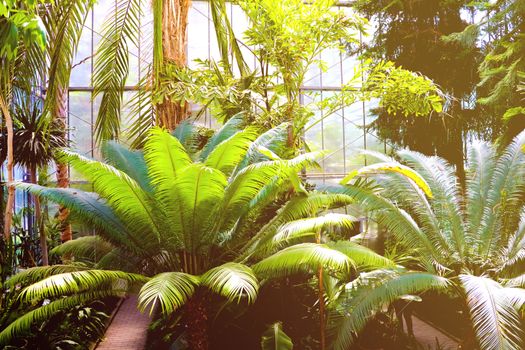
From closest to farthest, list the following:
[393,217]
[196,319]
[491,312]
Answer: [491,312] → [196,319] → [393,217]

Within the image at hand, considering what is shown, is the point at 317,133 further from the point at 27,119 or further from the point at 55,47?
the point at 55,47

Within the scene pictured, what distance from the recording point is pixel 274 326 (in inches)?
217

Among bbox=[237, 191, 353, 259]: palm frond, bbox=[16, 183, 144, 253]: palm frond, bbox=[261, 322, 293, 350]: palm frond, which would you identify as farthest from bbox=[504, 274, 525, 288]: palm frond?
bbox=[16, 183, 144, 253]: palm frond

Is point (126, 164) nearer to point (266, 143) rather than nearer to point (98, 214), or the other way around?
point (98, 214)

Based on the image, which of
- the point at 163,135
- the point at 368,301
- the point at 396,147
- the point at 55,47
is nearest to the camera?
the point at 55,47

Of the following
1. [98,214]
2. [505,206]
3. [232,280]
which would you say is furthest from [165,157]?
[505,206]

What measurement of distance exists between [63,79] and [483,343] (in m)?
4.15

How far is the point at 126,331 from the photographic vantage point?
7.80 meters

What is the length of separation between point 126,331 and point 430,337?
14.2 feet

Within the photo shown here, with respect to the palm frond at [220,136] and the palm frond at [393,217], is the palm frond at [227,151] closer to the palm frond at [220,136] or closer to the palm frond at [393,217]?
the palm frond at [220,136]

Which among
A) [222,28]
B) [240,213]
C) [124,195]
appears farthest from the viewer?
[222,28]

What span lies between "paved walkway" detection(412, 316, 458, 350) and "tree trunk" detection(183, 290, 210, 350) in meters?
3.28

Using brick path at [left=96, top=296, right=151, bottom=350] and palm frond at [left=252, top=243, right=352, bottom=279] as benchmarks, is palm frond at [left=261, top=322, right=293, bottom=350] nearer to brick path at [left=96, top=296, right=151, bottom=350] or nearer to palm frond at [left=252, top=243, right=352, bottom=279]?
palm frond at [left=252, top=243, right=352, bottom=279]

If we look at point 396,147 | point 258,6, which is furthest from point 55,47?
point 396,147
